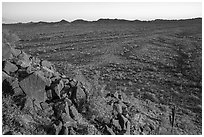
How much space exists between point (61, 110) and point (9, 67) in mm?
2236

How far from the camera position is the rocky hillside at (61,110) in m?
6.66

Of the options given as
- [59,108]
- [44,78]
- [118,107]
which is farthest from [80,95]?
[118,107]

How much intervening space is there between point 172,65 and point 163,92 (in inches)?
221

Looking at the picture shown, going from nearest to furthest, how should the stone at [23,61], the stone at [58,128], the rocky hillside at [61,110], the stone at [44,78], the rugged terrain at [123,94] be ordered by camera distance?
the stone at [58,128]
the rocky hillside at [61,110]
the rugged terrain at [123,94]
the stone at [44,78]
the stone at [23,61]

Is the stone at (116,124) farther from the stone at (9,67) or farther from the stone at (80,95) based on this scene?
the stone at (9,67)

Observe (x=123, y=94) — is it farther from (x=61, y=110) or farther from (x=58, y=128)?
(x=58, y=128)

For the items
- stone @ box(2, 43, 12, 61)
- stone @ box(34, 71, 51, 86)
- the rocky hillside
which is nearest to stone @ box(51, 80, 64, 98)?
the rocky hillside

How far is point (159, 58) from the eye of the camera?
20109mm

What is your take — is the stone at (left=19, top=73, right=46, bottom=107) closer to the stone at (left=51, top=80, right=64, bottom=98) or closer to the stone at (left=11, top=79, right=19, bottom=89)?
the stone at (left=11, top=79, right=19, bottom=89)

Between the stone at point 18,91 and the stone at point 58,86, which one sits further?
the stone at point 58,86

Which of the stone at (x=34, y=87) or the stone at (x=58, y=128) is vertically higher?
the stone at (x=34, y=87)

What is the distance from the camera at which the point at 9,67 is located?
8188mm

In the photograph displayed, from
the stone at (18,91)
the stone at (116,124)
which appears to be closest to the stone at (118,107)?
the stone at (116,124)

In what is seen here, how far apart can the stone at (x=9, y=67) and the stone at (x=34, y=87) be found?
841 millimetres
